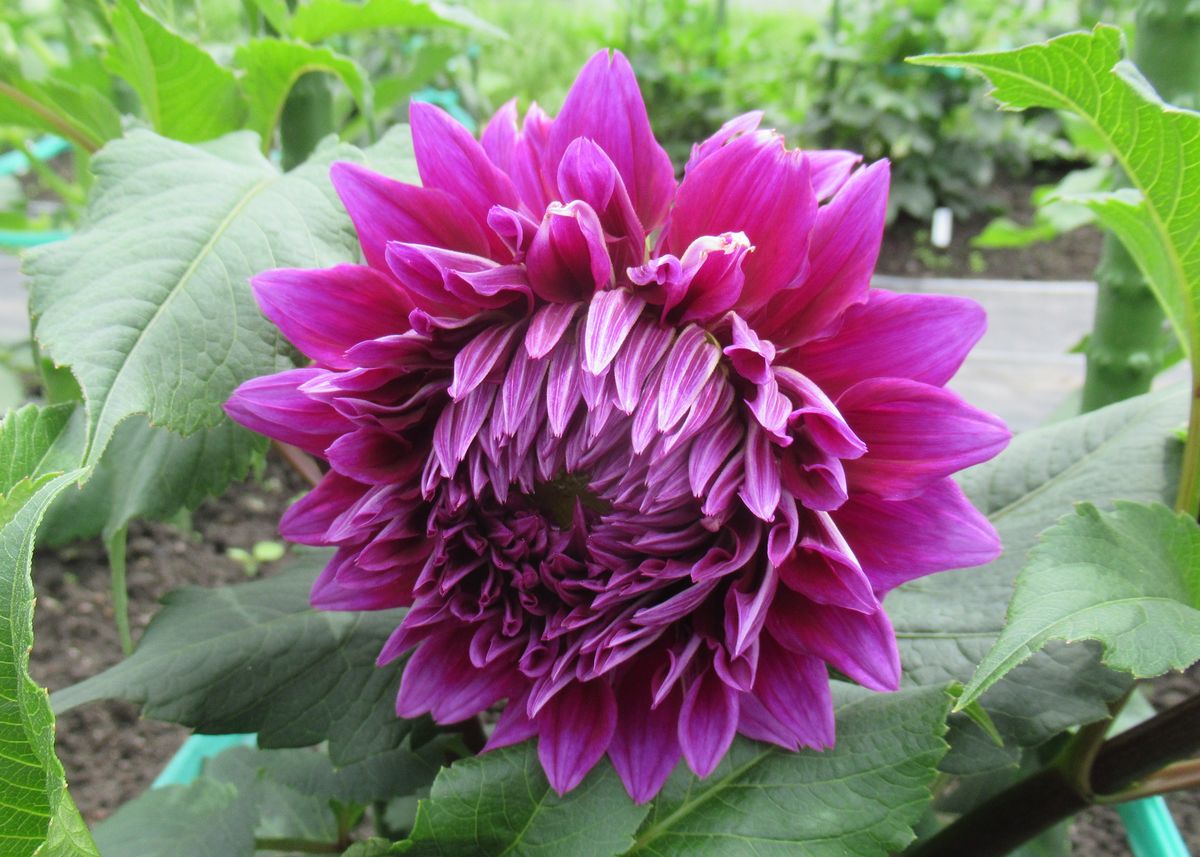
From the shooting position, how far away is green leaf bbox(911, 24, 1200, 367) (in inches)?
17.0

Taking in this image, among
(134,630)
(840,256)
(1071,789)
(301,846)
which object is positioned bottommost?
(134,630)

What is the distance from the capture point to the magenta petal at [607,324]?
0.41m

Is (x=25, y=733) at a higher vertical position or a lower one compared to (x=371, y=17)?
lower

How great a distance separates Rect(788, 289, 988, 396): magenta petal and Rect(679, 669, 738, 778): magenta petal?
0.14m

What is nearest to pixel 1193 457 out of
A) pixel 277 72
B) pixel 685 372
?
pixel 685 372

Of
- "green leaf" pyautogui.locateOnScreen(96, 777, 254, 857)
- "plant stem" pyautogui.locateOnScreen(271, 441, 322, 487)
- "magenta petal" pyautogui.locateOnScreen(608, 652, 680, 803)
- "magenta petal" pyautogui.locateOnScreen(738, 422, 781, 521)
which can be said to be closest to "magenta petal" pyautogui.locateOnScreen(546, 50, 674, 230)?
"magenta petal" pyautogui.locateOnScreen(738, 422, 781, 521)

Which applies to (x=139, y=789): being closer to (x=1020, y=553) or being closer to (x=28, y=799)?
(x=28, y=799)

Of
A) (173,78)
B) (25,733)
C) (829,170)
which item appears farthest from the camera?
(173,78)

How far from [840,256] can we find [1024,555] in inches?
9.3

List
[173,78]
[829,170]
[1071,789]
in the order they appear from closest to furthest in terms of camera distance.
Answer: [829,170], [1071,789], [173,78]

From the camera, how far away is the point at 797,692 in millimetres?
438

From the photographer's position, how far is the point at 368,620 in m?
0.59

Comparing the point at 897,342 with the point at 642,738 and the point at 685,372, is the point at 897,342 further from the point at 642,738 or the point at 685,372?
the point at 642,738

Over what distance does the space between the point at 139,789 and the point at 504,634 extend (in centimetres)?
93
